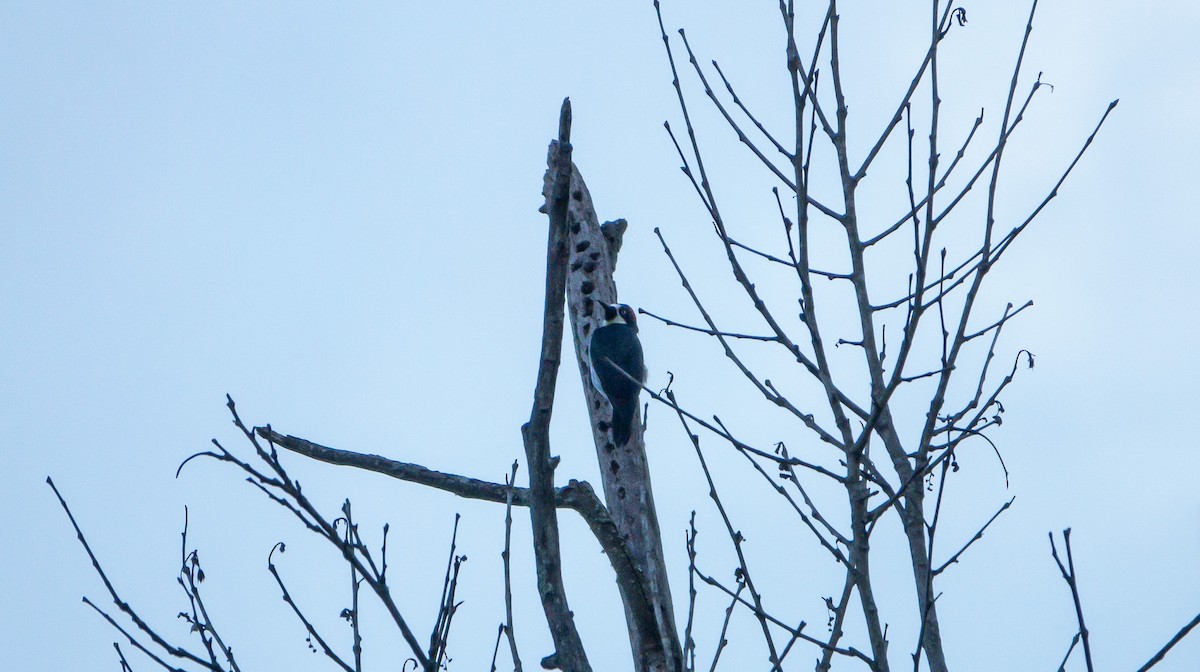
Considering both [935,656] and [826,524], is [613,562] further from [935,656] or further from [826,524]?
[935,656]

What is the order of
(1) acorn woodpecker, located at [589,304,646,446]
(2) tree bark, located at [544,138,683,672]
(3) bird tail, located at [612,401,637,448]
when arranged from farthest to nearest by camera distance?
(3) bird tail, located at [612,401,637,448], (1) acorn woodpecker, located at [589,304,646,446], (2) tree bark, located at [544,138,683,672]

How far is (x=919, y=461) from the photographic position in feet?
8.61

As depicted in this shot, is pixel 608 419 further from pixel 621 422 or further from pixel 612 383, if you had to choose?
pixel 612 383

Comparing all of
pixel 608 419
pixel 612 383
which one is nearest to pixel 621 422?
pixel 608 419

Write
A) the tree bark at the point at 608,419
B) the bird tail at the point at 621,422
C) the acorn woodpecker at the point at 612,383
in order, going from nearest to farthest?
the tree bark at the point at 608,419 < the acorn woodpecker at the point at 612,383 < the bird tail at the point at 621,422

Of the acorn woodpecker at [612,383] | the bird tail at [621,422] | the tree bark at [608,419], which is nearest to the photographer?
the tree bark at [608,419]

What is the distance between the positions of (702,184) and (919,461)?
861 millimetres

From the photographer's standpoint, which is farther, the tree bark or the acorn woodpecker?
the acorn woodpecker

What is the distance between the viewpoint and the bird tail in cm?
531

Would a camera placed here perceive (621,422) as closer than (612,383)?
No

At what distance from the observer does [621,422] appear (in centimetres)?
545

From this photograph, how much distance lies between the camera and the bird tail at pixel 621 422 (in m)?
5.31

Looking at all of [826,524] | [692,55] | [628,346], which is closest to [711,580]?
[826,524]

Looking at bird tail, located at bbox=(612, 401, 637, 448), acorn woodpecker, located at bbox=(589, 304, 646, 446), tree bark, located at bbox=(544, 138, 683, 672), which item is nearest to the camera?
tree bark, located at bbox=(544, 138, 683, 672)
